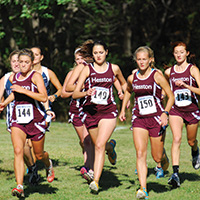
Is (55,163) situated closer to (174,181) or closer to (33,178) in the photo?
(33,178)

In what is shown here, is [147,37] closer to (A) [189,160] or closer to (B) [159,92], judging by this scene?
(A) [189,160]

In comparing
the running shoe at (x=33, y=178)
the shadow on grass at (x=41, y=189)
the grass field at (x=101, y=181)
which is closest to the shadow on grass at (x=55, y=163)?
the grass field at (x=101, y=181)

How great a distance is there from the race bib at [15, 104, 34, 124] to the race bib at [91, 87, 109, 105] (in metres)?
0.95

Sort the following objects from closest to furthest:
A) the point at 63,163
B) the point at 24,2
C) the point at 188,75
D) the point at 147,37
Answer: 1. the point at 188,75
2. the point at 63,163
3. the point at 24,2
4. the point at 147,37

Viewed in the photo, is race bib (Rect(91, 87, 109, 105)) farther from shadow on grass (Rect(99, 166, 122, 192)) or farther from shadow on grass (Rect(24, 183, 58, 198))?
shadow on grass (Rect(24, 183, 58, 198))

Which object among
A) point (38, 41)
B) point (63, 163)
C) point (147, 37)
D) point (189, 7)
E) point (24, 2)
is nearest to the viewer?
point (63, 163)

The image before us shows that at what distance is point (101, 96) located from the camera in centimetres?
748

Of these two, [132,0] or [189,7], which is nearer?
[132,0]

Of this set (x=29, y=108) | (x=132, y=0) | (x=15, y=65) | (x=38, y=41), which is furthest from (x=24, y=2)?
(x=29, y=108)

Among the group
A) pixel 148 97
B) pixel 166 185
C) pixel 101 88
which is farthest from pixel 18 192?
pixel 166 185

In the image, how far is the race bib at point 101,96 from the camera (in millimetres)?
7477

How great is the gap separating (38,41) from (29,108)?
584 inches

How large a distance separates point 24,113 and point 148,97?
1.75 m

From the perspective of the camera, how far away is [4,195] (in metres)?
7.34
